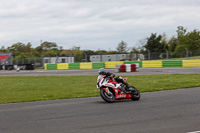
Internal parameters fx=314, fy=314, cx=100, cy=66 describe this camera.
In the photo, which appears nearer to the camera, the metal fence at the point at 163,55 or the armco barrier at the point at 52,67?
the metal fence at the point at 163,55

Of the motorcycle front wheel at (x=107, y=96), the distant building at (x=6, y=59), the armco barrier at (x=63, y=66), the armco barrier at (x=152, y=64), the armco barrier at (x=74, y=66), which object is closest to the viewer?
the motorcycle front wheel at (x=107, y=96)

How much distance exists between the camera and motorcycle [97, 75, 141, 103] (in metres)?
10.5

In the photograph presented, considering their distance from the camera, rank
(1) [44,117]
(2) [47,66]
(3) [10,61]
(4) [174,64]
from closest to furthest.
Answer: (1) [44,117], (4) [174,64], (2) [47,66], (3) [10,61]

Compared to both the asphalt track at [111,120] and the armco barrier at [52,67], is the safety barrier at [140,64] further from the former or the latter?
the asphalt track at [111,120]

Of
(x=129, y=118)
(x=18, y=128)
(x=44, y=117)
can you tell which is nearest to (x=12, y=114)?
(x=44, y=117)

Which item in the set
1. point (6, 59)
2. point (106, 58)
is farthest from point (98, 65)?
point (6, 59)

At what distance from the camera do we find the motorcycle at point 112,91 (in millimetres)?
10457

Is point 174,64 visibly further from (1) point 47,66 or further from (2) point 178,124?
(2) point 178,124

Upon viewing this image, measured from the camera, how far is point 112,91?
10680 mm

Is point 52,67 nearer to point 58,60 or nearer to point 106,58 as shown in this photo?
point 58,60

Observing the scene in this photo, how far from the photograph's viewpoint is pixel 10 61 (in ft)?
187

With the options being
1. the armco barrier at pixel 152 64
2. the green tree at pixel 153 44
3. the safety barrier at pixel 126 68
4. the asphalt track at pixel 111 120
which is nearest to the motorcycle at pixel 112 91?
the asphalt track at pixel 111 120

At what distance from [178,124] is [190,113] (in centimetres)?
134

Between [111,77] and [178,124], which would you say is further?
[111,77]
